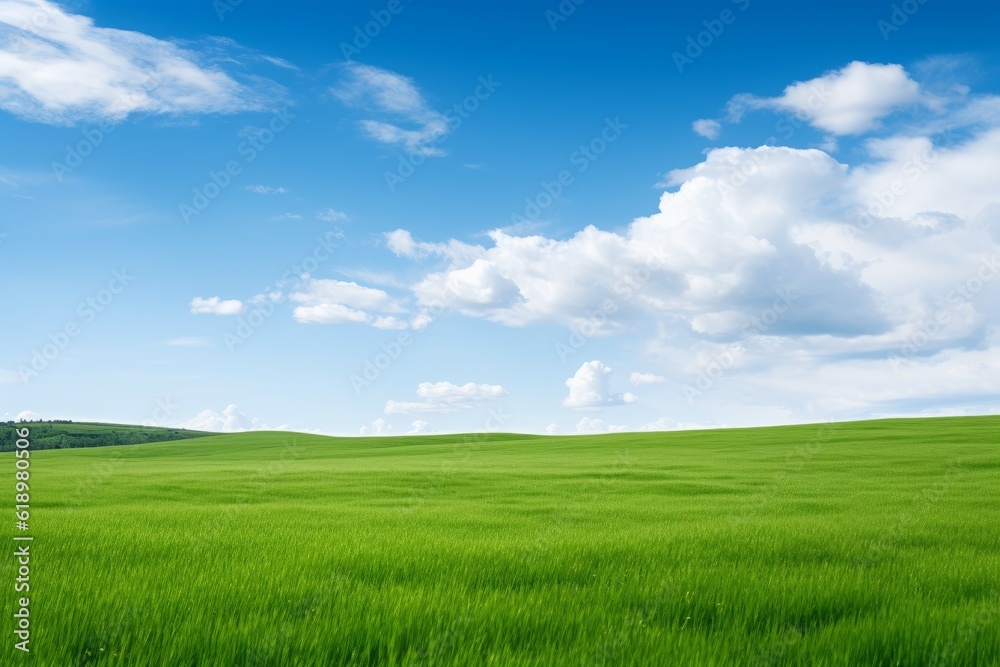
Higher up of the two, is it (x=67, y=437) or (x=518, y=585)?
(x=518, y=585)

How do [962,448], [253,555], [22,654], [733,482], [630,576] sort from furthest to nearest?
1. [962,448]
2. [733,482]
3. [253,555]
4. [630,576]
5. [22,654]

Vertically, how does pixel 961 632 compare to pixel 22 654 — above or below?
below

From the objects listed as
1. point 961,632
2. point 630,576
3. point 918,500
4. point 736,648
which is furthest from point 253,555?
point 918,500

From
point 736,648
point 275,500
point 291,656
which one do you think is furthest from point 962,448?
point 291,656

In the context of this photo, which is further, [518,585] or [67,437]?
[67,437]

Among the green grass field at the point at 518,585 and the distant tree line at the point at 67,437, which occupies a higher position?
the green grass field at the point at 518,585

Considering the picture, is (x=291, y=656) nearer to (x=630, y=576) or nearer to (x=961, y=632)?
(x=630, y=576)

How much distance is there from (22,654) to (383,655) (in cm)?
248

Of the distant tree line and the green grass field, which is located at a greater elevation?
the green grass field

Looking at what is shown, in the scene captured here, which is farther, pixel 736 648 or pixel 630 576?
pixel 630 576

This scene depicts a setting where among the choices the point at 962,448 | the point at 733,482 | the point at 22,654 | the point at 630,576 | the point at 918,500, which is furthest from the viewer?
the point at 962,448

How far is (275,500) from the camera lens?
68.0 feet

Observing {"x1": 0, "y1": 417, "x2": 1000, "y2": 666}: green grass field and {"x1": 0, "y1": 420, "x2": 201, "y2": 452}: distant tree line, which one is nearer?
{"x1": 0, "y1": 417, "x2": 1000, "y2": 666}: green grass field

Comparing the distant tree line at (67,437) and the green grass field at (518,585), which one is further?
the distant tree line at (67,437)
